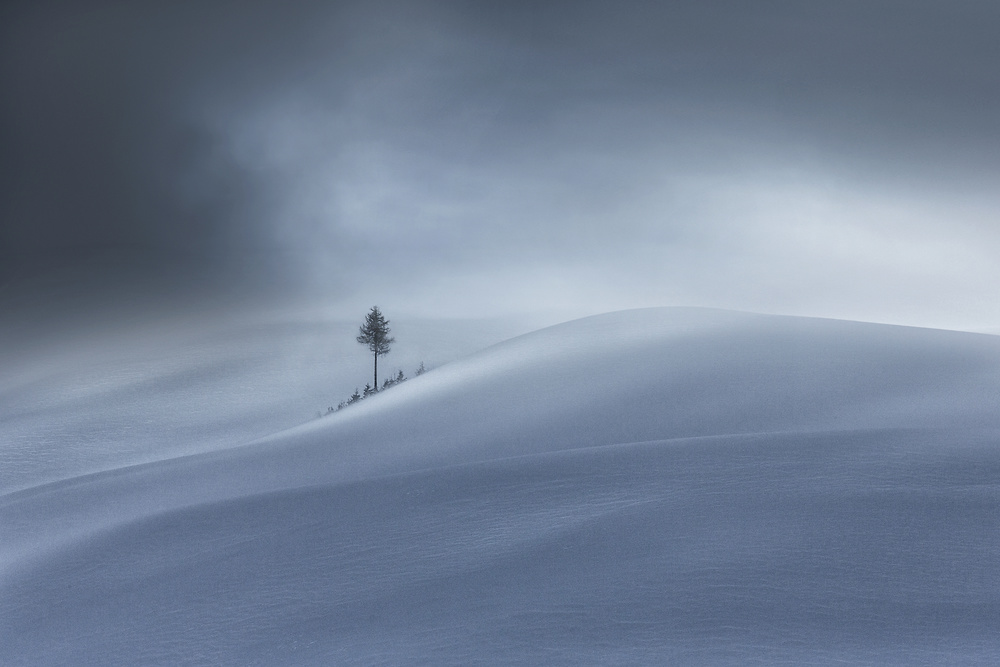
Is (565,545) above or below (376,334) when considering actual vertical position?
below

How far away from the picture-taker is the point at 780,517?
7.97 metres

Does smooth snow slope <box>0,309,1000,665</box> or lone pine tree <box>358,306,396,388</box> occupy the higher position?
lone pine tree <box>358,306,396,388</box>

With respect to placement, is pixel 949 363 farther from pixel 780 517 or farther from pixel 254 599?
pixel 254 599

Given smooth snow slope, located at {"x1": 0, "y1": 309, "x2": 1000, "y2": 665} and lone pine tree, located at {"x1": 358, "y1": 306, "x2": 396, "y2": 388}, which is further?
lone pine tree, located at {"x1": 358, "y1": 306, "x2": 396, "y2": 388}

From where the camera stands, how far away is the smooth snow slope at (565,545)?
6.00 m

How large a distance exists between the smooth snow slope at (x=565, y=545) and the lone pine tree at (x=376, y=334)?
29366mm

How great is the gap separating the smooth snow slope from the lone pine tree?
2937 cm

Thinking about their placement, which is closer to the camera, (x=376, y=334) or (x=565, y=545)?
(x=565, y=545)

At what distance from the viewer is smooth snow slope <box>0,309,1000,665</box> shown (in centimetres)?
600

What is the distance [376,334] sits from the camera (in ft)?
149

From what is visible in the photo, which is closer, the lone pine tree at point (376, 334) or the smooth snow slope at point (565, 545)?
the smooth snow slope at point (565, 545)

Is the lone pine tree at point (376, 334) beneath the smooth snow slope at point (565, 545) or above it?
above

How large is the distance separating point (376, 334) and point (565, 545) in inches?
1509

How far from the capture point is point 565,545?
7859mm
